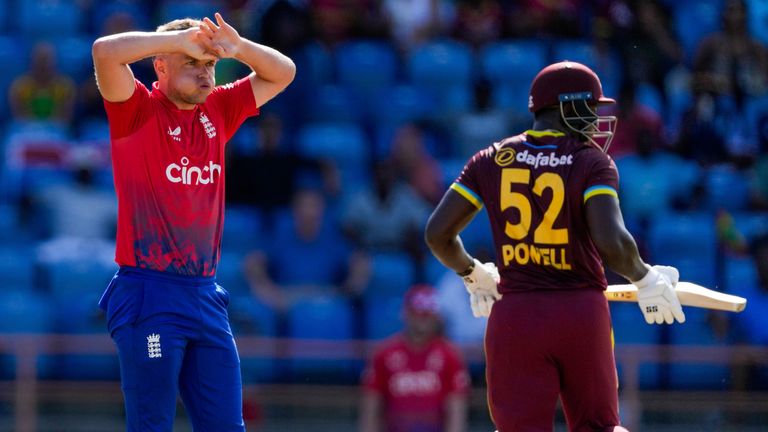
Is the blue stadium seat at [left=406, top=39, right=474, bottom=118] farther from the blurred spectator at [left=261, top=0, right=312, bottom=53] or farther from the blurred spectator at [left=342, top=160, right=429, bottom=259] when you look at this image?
the blurred spectator at [left=342, top=160, right=429, bottom=259]

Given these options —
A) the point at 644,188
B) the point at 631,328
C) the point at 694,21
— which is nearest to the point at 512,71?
the point at 644,188

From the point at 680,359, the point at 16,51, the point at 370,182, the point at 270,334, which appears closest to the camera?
the point at 680,359

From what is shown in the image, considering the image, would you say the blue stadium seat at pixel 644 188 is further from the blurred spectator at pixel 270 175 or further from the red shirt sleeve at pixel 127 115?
the red shirt sleeve at pixel 127 115

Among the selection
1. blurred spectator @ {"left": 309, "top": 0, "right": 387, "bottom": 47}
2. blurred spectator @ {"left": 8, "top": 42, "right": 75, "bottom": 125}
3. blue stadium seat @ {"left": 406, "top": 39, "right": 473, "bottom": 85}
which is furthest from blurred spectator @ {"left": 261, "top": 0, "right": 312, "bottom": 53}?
blurred spectator @ {"left": 8, "top": 42, "right": 75, "bottom": 125}

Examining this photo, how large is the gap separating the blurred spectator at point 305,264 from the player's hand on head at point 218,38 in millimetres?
5982

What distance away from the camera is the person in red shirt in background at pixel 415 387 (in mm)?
10367

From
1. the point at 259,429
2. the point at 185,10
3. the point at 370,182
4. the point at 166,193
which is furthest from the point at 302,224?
the point at 166,193

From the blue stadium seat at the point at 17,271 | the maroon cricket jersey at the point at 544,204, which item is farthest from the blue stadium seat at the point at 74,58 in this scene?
the maroon cricket jersey at the point at 544,204

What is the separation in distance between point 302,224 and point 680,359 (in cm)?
351

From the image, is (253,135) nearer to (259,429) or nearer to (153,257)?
→ (259,429)

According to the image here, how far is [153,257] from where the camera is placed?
5.80 meters

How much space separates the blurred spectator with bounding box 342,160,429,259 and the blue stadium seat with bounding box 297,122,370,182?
0.59 meters

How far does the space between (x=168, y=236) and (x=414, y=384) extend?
4.88 m

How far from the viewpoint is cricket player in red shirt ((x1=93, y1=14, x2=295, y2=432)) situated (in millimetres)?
5719
